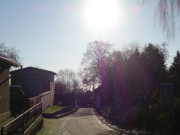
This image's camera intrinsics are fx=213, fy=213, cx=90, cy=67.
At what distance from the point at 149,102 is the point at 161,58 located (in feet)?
14.0

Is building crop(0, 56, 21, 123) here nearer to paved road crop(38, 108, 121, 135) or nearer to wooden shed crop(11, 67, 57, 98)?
paved road crop(38, 108, 121, 135)

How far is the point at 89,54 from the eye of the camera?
47844mm

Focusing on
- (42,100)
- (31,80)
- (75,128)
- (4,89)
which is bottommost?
(75,128)

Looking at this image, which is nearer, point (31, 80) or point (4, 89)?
point (4, 89)

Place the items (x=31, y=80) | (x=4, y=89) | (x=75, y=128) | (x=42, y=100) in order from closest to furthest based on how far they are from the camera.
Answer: (x=4, y=89) → (x=75, y=128) → (x=42, y=100) → (x=31, y=80)

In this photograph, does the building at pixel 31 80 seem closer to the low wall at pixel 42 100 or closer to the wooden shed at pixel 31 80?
the wooden shed at pixel 31 80

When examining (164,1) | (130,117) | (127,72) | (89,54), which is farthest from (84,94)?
(164,1)

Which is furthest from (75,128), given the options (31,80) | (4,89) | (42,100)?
(31,80)

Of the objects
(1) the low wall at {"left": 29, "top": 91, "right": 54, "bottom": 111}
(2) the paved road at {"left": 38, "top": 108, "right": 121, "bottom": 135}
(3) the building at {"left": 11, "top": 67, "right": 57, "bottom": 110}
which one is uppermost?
(3) the building at {"left": 11, "top": 67, "right": 57, "bottom": 110}

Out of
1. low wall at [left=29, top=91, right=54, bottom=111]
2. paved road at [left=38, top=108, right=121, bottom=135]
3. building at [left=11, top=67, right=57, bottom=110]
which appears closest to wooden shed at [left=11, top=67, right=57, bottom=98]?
building at [left=11, top=67, right=57, bottom=110]

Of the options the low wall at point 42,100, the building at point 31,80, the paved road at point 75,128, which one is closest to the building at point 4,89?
the paved road at point 75,128

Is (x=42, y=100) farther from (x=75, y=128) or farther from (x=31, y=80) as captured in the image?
(x=75, y=128)

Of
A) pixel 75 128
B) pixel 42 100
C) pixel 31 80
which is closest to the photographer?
Answer: pixel 75 128

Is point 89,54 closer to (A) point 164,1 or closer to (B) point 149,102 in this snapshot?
(B) point 149,102
